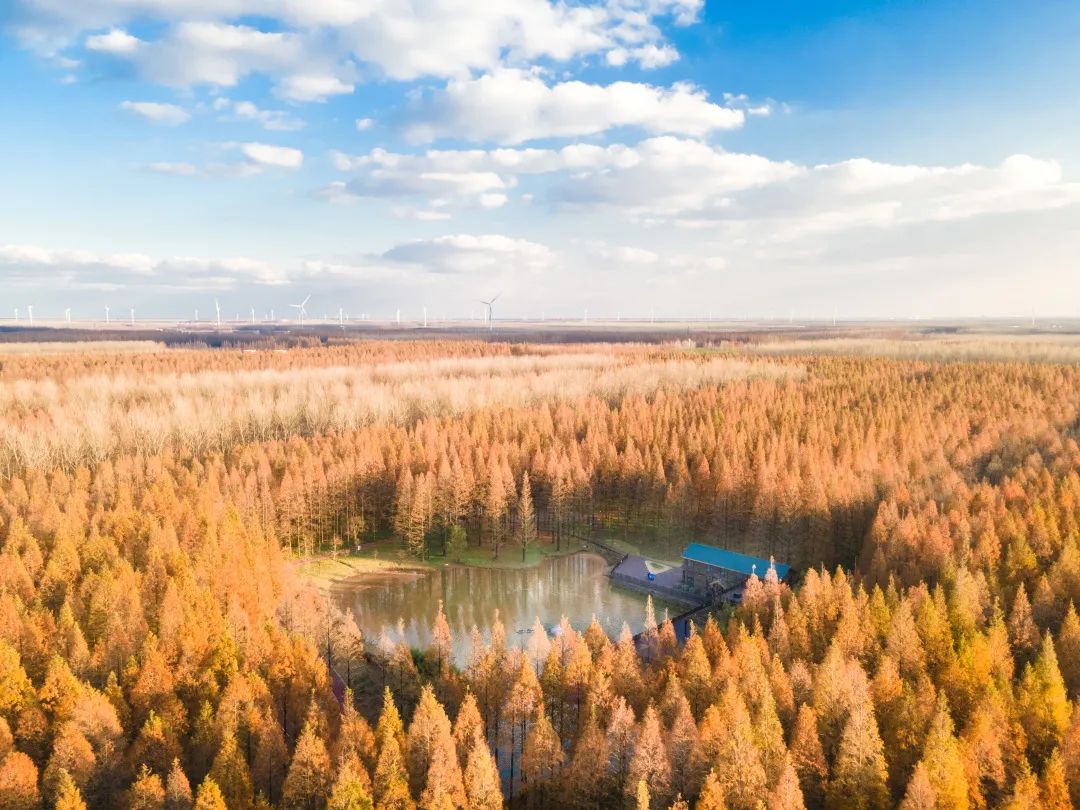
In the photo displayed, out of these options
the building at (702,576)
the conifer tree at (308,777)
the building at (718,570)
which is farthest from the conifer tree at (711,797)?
the building at (718,570)

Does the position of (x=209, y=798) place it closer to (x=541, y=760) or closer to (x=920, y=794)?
(x=541, y=760)

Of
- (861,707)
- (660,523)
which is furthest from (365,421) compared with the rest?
(861,707)

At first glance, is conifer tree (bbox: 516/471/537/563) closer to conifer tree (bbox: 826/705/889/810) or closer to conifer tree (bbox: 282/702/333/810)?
conifer tree (bbox: 282/702/333/810)

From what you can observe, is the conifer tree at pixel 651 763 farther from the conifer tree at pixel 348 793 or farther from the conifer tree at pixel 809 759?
the conifer tree at pixel 348 793

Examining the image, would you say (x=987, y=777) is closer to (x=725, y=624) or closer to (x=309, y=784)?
(x=725, y=624)

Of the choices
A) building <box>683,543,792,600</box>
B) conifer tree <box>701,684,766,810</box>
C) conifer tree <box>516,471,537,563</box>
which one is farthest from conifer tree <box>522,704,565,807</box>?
conifer tree <box>516,471,537,563</box>
